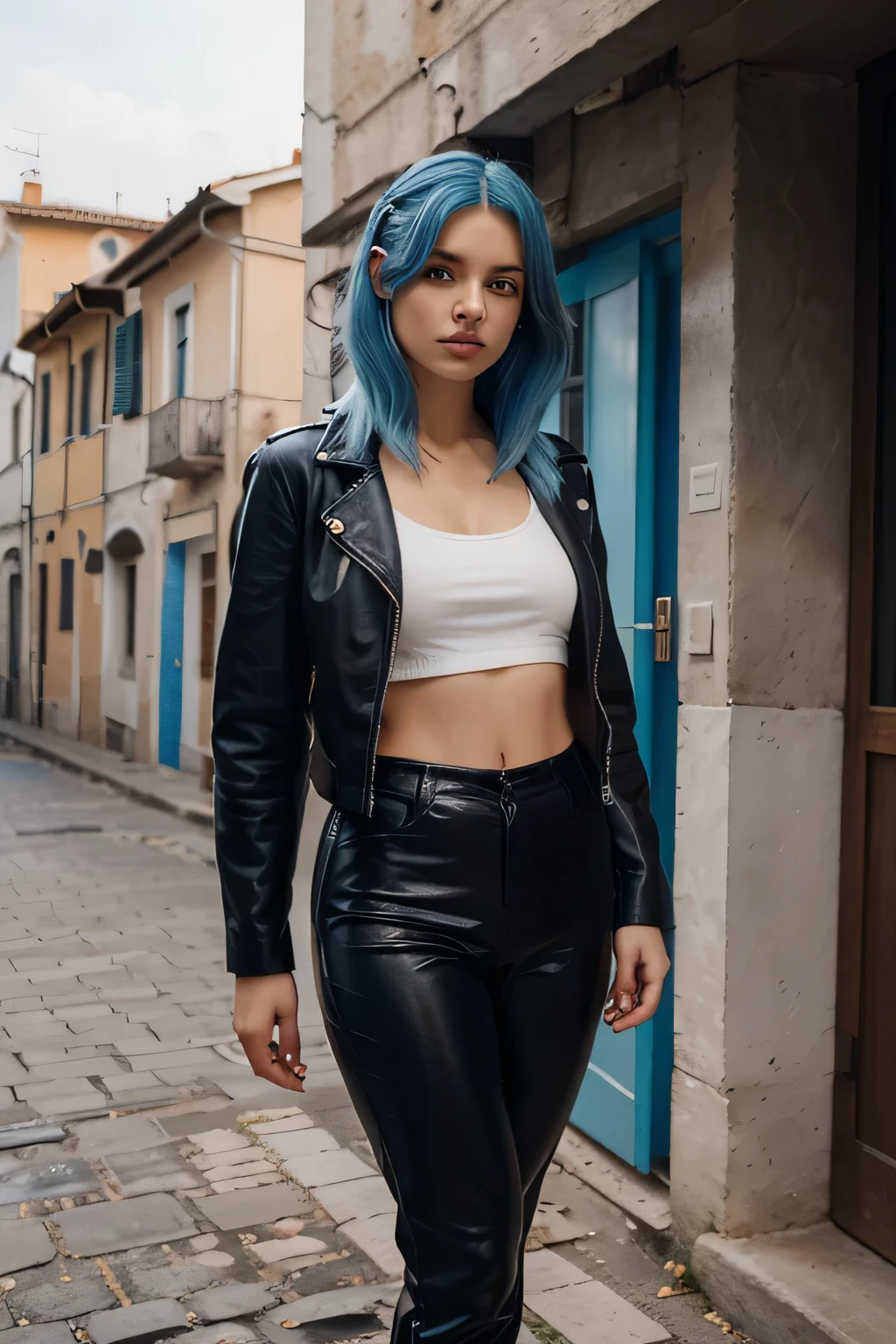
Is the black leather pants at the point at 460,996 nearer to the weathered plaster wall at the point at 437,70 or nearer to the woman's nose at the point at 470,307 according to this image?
the woman's nose at the point at 470,307

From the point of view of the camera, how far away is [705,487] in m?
3.29

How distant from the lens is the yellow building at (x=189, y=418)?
52.5 ft

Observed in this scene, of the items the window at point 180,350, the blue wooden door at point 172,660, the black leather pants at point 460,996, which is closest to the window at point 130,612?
the blue wooden door at point 172,660

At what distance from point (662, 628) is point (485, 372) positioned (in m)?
1.67

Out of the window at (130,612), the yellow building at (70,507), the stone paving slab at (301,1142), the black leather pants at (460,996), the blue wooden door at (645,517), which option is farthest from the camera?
the yellow building at (70,507)

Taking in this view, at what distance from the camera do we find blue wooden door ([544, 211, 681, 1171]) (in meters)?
3.79

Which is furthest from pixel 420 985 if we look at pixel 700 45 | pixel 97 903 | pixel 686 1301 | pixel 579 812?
pixel 97 903

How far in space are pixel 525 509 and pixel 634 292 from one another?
6.50ft

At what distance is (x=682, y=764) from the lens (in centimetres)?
339

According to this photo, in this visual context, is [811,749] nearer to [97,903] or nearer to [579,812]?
[579,812]

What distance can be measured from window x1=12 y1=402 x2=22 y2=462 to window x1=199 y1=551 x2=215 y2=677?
1027 cm

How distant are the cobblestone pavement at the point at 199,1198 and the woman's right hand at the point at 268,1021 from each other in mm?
1411

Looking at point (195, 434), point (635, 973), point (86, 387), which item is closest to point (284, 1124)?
point (635, 973)

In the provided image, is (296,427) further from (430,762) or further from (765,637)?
(765,637)
